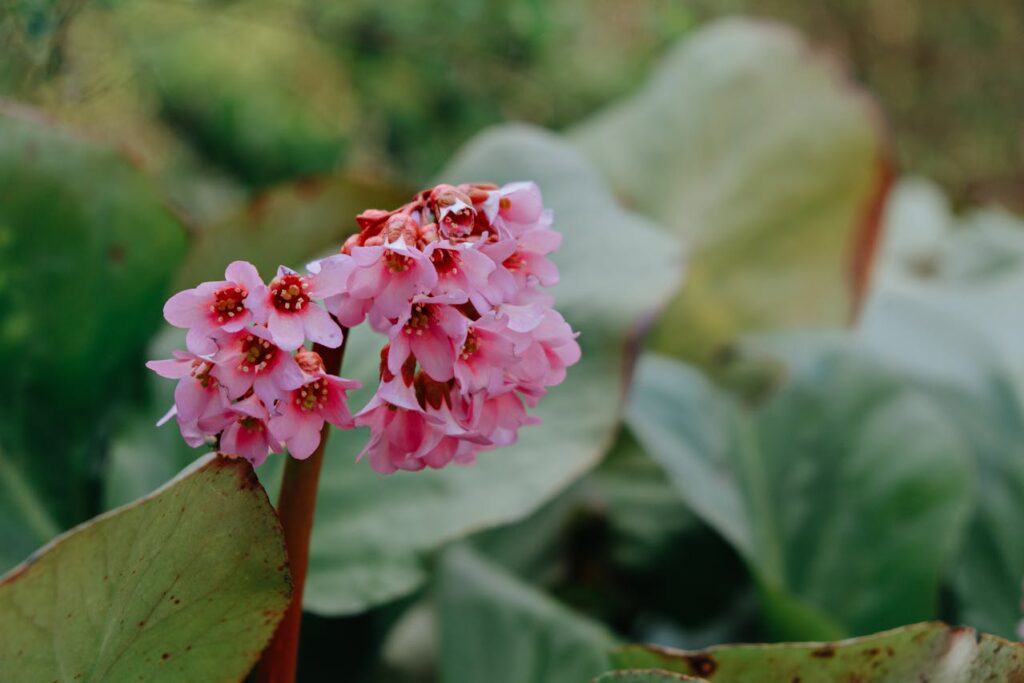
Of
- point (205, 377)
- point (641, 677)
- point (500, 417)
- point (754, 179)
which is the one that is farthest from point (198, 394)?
point (754, 179)

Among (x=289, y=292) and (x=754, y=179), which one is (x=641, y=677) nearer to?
(x=289, y=292)

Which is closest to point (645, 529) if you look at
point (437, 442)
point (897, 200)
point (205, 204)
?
point (437, 442)

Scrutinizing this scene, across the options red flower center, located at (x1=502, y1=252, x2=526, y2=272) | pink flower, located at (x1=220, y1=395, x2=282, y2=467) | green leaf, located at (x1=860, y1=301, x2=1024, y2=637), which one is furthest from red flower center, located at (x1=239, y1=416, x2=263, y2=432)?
green leaf, located at (x1=860, y1=301, x2=1024, y2=637)

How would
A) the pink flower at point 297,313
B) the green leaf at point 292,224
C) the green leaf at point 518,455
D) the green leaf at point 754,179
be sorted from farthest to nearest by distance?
the green leaf at point 754,179 < the green leaf at point 292,224 < the green leaf at point 518,455 < the pink flower at point 297,313

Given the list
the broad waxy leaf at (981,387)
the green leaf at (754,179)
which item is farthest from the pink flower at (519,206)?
the green leaf at (754,179)

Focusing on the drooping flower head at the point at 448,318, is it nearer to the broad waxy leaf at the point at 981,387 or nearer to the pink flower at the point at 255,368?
the pink flower at the point at 255,368

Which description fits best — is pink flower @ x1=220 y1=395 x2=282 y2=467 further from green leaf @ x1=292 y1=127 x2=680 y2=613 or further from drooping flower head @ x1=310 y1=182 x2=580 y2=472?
green leaf @ x1=292 y1=127 x2=680 y2=613
